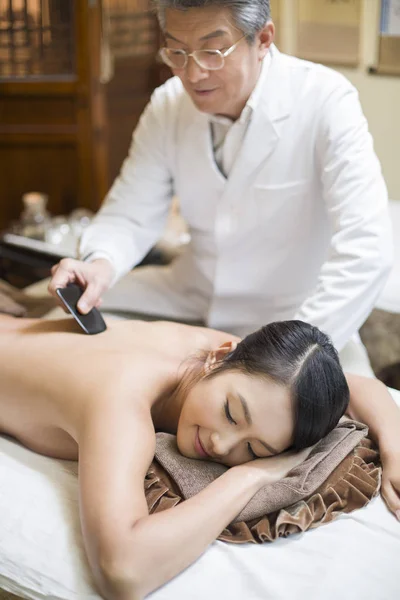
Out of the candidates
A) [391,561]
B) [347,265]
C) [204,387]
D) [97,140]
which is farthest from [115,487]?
[97,140]

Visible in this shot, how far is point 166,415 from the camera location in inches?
63.2

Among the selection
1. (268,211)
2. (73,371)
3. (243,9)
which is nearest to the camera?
(73,371)

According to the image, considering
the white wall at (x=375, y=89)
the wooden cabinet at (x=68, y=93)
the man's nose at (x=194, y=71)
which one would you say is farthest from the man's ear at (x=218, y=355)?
the wooden cabinet at (x=68, y=93)

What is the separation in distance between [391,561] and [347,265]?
0.72 meters

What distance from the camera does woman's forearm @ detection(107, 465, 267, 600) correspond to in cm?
119

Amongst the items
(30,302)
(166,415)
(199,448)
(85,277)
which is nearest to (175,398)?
(166,415)

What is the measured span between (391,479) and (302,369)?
0.30 metres

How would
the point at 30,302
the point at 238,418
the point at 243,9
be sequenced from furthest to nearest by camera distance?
the point at 30,302 → the point at 243,9 → the point at 238,418

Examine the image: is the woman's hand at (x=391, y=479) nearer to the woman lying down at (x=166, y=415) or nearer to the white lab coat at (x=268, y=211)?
the woman lying down at (x=166, y=415)

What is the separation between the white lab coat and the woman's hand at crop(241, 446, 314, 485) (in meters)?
0.41

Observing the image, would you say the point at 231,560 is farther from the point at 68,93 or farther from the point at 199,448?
the point at 68,93

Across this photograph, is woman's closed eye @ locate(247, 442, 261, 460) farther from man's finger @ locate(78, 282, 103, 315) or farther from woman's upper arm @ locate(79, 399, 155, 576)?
man's finger @ locate(78, 282, 103, 315)

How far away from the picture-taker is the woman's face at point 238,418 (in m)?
1.35

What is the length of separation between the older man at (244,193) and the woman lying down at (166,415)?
0.73 ft
